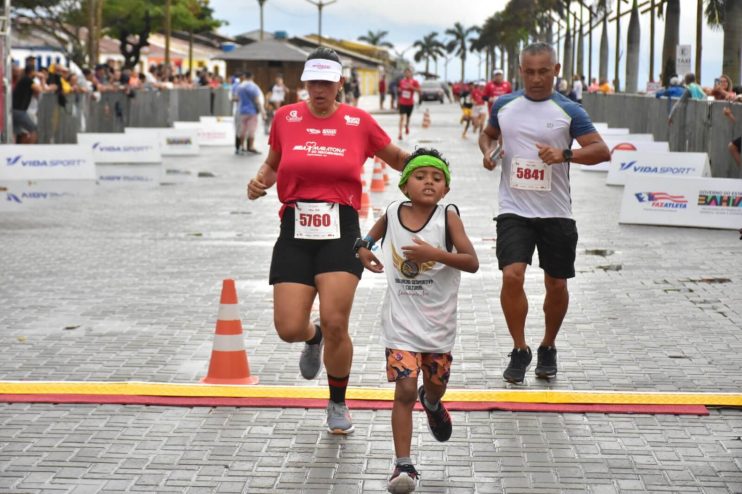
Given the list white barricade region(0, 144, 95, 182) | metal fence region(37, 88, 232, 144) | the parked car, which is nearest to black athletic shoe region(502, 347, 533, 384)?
white barricade region(0, 144, 95, 182)

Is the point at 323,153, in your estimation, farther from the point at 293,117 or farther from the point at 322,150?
the point at 293,117

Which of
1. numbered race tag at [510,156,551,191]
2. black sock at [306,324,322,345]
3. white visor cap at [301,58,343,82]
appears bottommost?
black sock at [306,324,322,345]

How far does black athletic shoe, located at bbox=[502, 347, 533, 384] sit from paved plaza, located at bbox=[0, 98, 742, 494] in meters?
0.11

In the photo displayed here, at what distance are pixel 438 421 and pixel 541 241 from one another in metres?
1.95

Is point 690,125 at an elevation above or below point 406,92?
below

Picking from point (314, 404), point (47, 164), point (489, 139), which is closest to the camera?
point (314, 404)

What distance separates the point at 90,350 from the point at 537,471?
3.51 m

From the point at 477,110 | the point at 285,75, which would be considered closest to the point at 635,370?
the point at 477,110

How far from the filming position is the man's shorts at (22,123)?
938 inches

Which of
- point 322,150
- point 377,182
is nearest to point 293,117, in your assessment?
point 322,150

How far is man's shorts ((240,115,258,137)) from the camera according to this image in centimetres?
2752

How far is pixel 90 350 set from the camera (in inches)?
311

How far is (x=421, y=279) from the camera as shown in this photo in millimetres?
5355

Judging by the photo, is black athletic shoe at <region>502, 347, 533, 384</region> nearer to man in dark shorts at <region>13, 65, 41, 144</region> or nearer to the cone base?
the cone base
